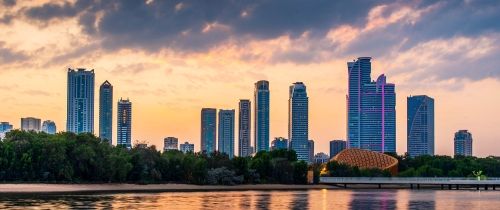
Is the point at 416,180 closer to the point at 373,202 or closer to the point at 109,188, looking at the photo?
the point at 109,188

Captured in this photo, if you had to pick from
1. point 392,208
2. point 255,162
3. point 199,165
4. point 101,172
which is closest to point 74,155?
point 101,172

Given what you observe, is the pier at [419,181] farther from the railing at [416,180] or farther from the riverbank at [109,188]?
A: the riverbank at [109,188]

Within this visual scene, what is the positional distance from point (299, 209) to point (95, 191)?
5220 cm

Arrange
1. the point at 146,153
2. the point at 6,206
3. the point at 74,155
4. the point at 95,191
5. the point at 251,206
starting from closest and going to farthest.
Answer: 1. the point at 6,206
2. the point at 251,206
3. the point at 95,191
4. the point at 74,155
5. the point at 146,153

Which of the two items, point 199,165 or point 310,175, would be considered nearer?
point 199,165

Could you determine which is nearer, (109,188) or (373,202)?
(373,202)

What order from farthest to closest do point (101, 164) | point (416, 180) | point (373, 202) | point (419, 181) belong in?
1. point (419, 181)
2. point (416, 180)
3. point (101, 164)
4. point (373, 202)

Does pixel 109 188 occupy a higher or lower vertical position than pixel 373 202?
lower

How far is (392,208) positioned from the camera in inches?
3206

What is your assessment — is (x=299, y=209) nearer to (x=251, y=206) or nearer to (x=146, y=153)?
(x=251, y=206)

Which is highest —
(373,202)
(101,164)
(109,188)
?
(101,164)

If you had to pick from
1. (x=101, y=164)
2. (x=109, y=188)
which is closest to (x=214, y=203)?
(x=109, y=188)

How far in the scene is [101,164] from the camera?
130m

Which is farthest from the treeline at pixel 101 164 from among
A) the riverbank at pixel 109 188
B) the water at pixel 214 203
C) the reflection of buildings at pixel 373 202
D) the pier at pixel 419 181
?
the reflection of buildings at pixel 373 202
